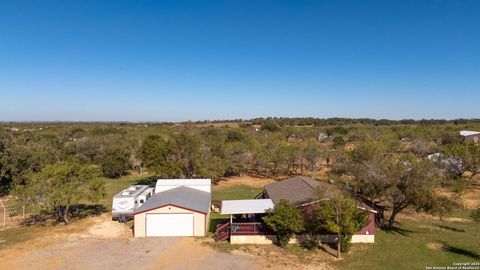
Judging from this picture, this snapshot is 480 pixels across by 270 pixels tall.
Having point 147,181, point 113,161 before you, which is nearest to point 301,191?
point 147,181

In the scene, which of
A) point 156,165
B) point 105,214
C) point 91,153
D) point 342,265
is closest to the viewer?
point 342,265

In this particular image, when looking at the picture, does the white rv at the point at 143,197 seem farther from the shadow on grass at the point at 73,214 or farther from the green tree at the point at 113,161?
the green tree at the point at 113,161

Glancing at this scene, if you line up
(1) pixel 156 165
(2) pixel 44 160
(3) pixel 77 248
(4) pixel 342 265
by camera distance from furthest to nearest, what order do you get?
(2) pixel 44 160, (1) pixel 156 165, (3) pixel 77 248, (4) pixel 342 265

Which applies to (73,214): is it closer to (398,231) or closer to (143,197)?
(143,197)

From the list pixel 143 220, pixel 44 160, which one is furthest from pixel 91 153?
pixel 143 220

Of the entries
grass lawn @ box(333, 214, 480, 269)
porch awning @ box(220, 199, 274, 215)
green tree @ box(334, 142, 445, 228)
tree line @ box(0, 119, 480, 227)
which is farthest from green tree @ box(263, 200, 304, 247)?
tree line @ box(0, 119, 480, 227)

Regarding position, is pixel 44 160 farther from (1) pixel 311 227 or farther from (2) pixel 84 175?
(1) pixel 311 227

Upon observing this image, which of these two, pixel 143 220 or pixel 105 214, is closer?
pixel 143 220

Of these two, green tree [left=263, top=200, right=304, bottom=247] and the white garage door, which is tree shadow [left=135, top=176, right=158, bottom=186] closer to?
the white garage door
